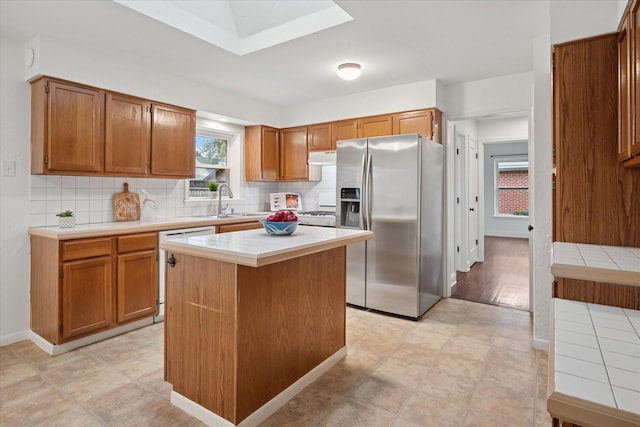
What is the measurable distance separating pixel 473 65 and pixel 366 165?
55.4 inches

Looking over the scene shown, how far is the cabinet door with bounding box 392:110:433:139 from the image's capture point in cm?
382

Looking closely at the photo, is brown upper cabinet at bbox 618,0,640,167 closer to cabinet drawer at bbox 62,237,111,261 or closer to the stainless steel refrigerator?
the stainless steel refrigerator

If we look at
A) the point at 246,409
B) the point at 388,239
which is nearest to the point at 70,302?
the point at 246,409

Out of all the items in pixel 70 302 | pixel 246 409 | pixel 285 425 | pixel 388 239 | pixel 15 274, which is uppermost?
pixel 388 239

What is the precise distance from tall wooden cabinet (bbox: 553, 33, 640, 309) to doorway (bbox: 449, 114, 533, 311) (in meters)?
2.00

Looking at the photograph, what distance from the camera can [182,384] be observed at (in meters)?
1.97

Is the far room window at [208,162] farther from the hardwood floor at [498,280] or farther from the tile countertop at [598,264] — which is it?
the tile countertop at [598,264]

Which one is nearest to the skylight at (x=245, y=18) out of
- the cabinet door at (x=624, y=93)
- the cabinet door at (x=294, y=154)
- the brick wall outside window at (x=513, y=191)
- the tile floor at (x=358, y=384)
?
the cabinet door at (x=624, y=93)

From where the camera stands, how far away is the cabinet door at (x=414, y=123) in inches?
150

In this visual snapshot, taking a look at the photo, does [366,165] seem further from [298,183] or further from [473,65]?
[298,183]

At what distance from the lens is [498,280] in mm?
4887

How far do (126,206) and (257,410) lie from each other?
251 cm

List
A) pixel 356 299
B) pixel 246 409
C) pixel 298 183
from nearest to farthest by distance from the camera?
pixel 246 409, pixel 356 299, pixel 298 183

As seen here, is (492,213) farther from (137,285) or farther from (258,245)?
(258,245)
